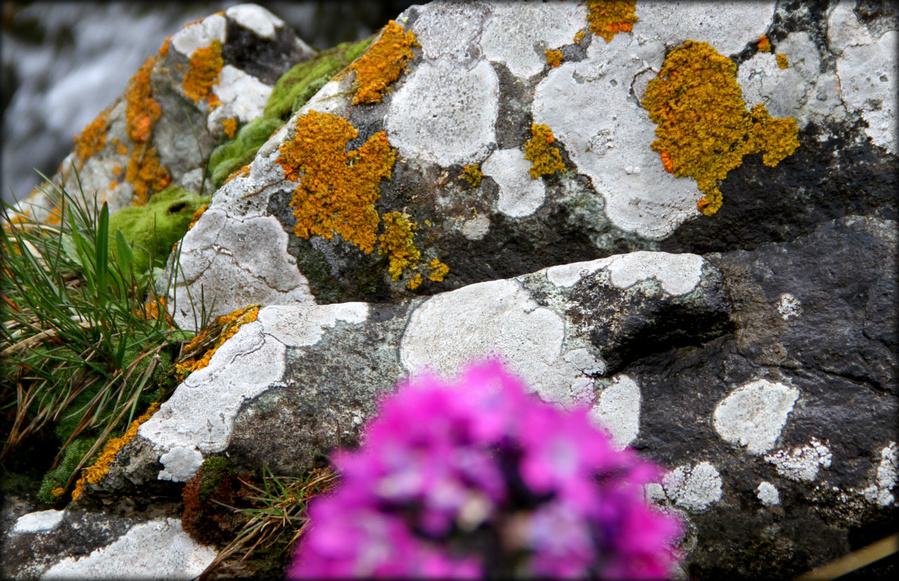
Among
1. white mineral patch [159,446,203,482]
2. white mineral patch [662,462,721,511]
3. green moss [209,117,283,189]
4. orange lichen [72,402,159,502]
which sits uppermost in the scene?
green moss [209,117,283,189]

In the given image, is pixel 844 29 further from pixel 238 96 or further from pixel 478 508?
pixel 238 96

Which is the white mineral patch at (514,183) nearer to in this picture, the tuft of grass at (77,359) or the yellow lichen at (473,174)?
the yellow lichen at (473,174)

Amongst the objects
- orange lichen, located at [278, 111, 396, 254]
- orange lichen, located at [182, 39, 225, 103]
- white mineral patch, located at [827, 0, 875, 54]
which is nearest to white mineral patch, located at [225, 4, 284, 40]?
orange lichen, located at [182, 39, 225, 103]

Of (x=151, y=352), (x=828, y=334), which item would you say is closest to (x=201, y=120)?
(x=151, y=352)

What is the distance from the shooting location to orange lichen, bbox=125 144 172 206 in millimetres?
3281

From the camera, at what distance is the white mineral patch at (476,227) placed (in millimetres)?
2242

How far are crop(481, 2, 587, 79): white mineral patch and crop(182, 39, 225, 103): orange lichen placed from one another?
184cm

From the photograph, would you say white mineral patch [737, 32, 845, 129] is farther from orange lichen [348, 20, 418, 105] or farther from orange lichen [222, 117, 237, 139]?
orange lichen [222, 117, 237, 139]

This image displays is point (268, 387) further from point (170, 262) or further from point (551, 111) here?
point (551, 111)

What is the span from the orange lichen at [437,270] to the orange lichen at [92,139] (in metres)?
2.57

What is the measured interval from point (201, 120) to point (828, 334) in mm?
3316

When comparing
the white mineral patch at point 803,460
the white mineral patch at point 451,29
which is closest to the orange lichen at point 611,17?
the white mineral patch at point 451,29

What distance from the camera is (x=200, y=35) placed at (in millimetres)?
3291

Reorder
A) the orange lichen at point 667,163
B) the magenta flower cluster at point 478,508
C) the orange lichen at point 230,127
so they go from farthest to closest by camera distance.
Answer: the orange lichen at point 230,127 < the orange lichen at point 667,163 < the magenta flower cluster at point 478,508
